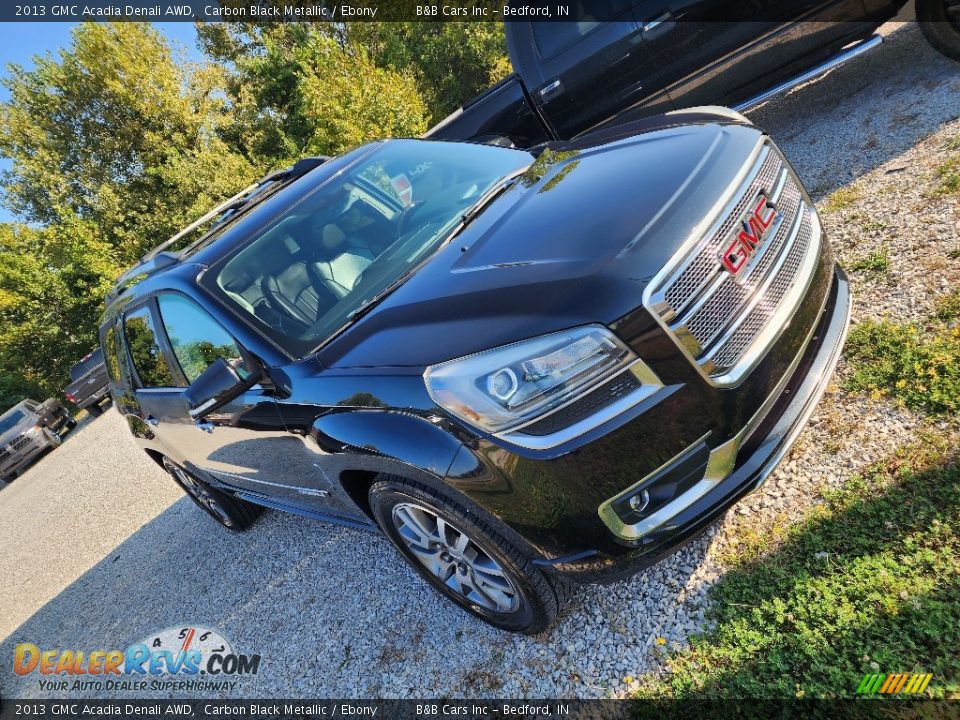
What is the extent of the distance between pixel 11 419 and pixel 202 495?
13.1 meters

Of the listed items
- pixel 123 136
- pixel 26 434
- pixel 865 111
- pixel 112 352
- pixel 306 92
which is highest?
pixel 123 136

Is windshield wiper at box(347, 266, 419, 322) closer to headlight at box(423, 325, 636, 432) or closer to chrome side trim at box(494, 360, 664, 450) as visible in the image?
headlight at box(423, 325, 636, 432)

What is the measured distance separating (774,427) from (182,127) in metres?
21.9

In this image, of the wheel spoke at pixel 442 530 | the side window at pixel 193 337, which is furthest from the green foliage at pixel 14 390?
the wheel spoke at pixel 442 530

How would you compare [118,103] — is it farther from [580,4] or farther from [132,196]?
[580,4]

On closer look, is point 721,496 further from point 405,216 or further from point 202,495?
point 202,495

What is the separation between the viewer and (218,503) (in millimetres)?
3998

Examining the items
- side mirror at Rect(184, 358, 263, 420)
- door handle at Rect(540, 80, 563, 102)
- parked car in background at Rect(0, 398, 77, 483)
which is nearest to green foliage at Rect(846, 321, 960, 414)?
side mirror at Rect(184, 358, 263, 420)

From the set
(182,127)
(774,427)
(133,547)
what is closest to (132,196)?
(182,127)

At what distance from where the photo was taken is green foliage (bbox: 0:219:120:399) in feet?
68.4

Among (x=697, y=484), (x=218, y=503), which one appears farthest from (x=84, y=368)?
(x=697, y=484)

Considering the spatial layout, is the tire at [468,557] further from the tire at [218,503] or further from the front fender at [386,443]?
the tire at [218,503]

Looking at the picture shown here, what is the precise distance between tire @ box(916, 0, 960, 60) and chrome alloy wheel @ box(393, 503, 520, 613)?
523cm

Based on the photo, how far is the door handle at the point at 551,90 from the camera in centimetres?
518
